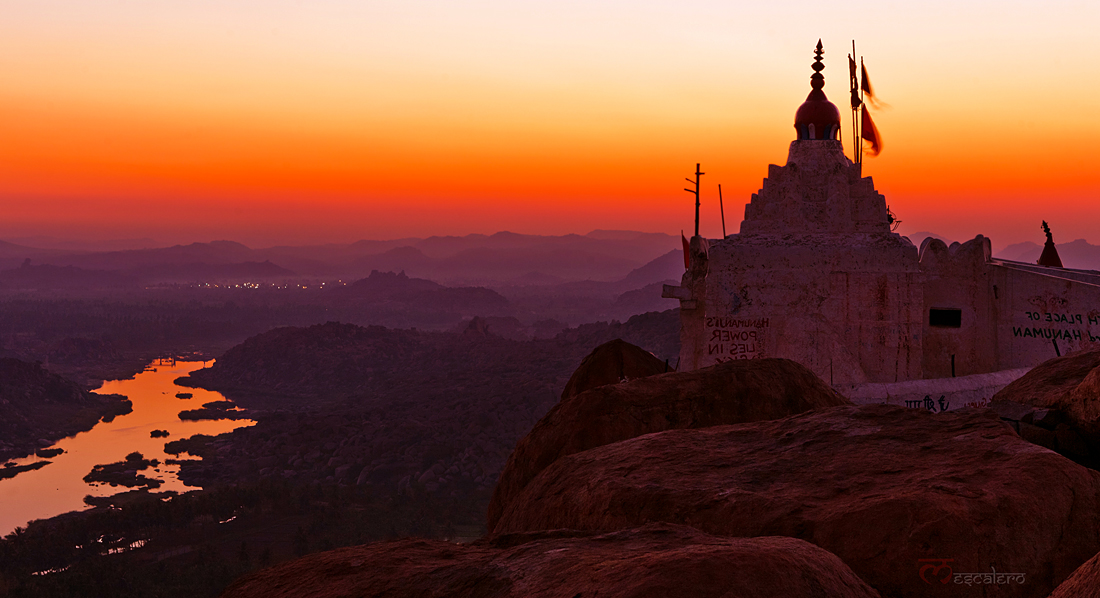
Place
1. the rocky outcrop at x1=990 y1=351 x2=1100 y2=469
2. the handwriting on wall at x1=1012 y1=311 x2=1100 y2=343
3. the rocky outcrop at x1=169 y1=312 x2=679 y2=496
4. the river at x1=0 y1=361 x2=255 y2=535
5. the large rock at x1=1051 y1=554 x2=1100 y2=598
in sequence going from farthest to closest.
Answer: the rocky outcrop at x1=169 y1=312 x2=679 y2=496, the river at x1=0 y1=361 x2=255 y2=535, the handwriting on wall at x1=1012 y1=311 x2=1100 y2=343, the rocky outcrop at x1=990 y1=351 x2=1100 y2=469, the large rock at x1=1051 y1=554 x2=1100 y2=598

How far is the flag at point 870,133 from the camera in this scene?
2338 cm

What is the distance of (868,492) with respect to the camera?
19.6 ft

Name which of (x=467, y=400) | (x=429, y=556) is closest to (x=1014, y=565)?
(x=429, y=556)

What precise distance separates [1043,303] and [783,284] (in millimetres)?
5062

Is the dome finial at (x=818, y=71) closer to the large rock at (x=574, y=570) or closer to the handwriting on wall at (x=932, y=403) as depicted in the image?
the handwriting on wall at (x=932, y=403)

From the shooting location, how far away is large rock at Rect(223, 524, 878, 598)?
4086 mm

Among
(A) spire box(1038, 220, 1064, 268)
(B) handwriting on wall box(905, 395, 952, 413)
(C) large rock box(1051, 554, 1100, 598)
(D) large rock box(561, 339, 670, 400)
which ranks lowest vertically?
(B) handwriting on wall box(905, 395, 952, 413)

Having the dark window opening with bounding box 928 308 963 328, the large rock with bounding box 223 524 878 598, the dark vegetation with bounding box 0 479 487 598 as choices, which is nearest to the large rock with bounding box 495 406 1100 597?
the large rock with bounding box 223 524 878 598

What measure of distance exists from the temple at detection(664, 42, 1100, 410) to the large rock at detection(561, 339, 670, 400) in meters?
3.36

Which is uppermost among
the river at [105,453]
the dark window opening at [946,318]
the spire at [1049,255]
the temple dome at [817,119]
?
the temple dome at [817,119]

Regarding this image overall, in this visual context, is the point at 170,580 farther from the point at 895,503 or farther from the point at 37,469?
the point at 895,503

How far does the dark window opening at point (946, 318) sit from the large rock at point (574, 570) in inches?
628

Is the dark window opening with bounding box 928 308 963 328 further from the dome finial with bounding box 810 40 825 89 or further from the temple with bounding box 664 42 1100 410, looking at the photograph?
the dome finial with bounding box 810 40 825 89

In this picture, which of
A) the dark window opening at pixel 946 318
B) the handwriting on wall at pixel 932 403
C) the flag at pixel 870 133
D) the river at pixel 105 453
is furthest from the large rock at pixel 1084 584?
the river at pixel 105 453
